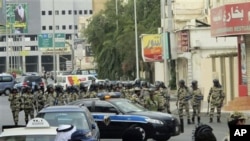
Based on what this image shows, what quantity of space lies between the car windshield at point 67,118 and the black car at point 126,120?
4.79 m

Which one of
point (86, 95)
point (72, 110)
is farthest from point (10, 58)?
point (72, 110)

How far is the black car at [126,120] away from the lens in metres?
20.5

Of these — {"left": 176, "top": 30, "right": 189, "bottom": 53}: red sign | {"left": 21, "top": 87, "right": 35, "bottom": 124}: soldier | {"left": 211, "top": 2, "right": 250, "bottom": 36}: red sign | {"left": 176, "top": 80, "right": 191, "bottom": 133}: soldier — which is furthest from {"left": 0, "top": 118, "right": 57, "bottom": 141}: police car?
{"left": 176, "top": 30, "right": 189, "bottom": 53}: red sign

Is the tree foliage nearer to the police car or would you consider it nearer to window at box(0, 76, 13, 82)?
window at box(0, 76, 13, 82)

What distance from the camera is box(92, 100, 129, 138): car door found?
2066cm

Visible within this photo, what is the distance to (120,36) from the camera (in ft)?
216

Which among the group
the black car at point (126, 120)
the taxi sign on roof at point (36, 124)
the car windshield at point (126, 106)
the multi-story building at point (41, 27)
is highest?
the multi-story building at point (41, 27)

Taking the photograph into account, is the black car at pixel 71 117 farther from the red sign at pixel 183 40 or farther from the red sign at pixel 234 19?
the red sign at pixel 183 40

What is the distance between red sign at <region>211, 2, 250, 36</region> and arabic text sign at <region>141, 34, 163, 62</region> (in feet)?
75.3

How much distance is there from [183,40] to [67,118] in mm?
33368

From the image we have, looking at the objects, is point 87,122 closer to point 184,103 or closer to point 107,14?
point 184,103

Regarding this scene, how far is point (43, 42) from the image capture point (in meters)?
71.5

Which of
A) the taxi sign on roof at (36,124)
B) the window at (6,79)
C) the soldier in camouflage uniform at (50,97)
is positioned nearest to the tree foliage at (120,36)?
the window at (6,79)

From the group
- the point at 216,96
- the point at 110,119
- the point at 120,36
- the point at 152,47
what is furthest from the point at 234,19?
the point at 120,36
